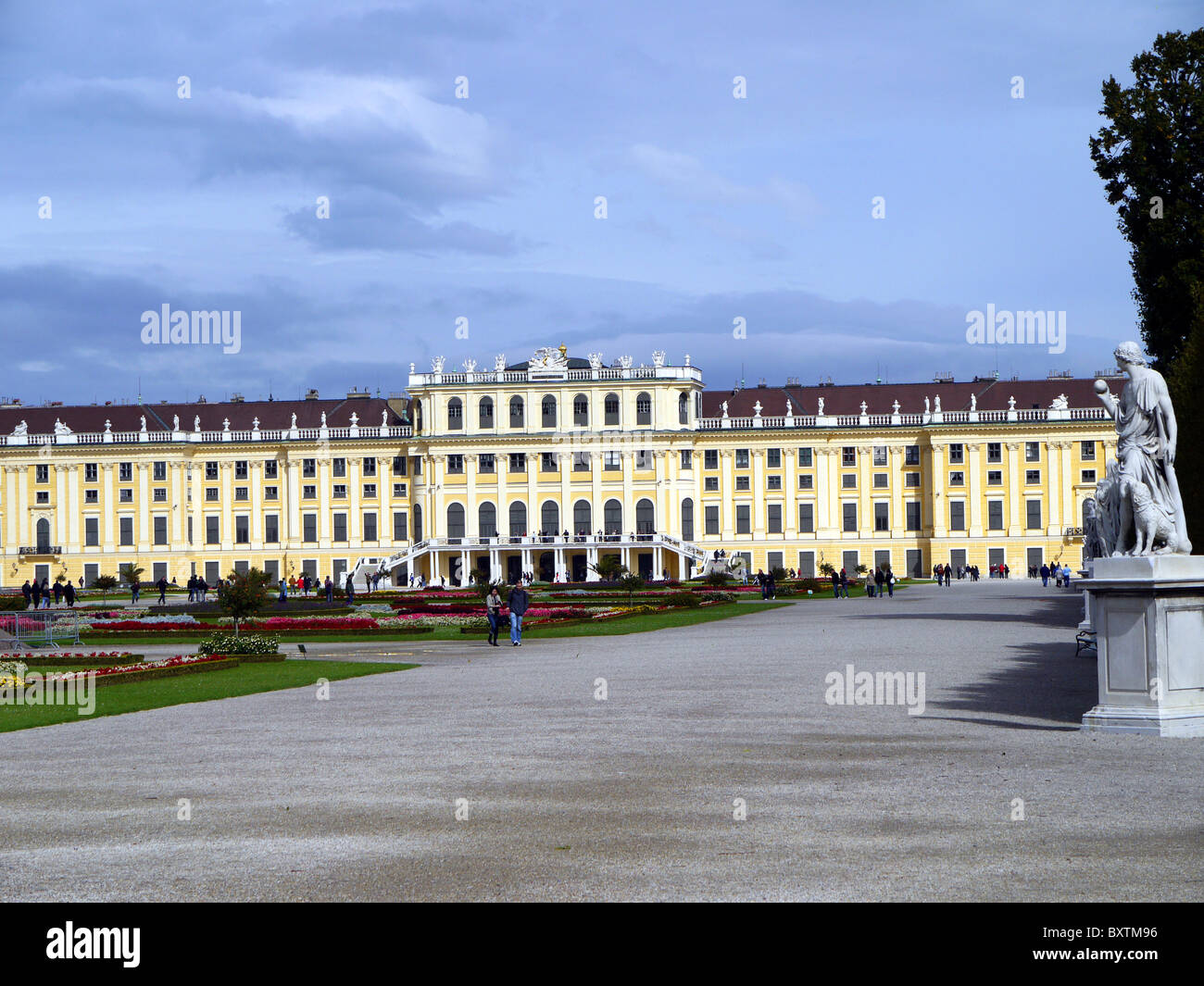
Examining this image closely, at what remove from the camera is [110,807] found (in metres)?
10.8

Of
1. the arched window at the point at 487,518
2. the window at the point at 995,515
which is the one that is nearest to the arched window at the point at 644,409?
the arched window at the point at 487,518

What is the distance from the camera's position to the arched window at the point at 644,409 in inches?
3703

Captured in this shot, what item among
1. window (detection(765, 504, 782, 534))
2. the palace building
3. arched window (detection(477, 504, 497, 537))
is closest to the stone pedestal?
the palace building

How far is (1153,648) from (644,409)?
8103 cm

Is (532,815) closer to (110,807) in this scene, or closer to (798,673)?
(110,807)

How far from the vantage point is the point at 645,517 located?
9412 centimetres

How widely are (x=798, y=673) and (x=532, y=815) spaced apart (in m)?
11.5

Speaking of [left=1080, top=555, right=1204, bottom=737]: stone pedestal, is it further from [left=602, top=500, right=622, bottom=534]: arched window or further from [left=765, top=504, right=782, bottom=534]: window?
[left=765, top=504, right=782, bottom=534]: window

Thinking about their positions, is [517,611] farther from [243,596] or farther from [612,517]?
[612,517]

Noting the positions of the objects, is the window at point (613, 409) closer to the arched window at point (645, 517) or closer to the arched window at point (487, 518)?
the arched window at point (645, 517)

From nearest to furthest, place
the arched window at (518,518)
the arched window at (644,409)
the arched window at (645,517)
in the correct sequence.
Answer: the arched window at (645,517) < the arched window at (644,409) < the arched window at (518,518)

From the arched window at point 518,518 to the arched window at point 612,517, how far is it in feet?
17.9

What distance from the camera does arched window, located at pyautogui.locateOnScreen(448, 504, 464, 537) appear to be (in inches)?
3728

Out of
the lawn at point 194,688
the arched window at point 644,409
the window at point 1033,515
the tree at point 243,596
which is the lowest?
the lawn at point 194,688
